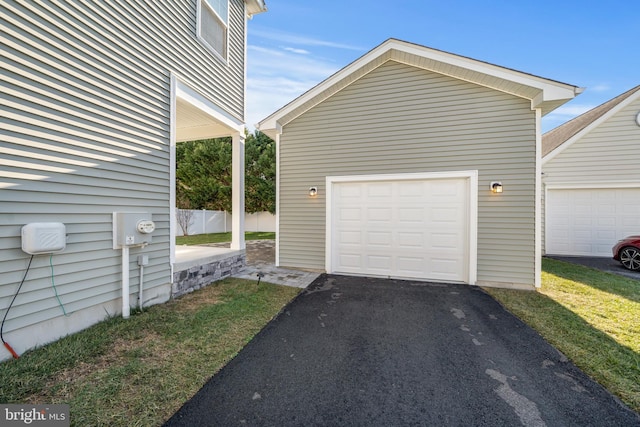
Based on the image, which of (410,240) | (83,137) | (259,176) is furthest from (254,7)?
(259,176)

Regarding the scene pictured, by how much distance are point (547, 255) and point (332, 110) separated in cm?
851

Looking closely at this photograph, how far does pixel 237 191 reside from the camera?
5578 millimetres

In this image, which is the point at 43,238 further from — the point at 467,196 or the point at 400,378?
the point at 467,196

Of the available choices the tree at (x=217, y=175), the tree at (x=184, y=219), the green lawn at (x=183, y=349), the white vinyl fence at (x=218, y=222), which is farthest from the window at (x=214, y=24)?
the white vinyl fence at (x=218, y=222)

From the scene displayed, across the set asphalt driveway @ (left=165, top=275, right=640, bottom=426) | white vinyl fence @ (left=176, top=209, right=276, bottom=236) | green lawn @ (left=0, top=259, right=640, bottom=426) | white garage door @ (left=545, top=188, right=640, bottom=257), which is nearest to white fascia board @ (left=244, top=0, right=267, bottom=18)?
green lawn @ (left=0, top=259, right=640, bottom=426)

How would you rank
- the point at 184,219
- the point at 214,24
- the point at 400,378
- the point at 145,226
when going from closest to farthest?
the point at 400,378 → the point at 145,226 → the point at 214,24 → the point at 184,219

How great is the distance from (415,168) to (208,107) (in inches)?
174

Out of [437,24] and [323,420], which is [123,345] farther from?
[437,24]

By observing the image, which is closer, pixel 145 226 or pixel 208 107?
pixel 145 226

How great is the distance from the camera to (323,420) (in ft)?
5.74

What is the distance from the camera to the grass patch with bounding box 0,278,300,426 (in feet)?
5.78

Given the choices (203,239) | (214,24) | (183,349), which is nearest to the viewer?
(183,349)

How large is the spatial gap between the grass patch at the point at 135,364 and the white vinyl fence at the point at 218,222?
447 inches

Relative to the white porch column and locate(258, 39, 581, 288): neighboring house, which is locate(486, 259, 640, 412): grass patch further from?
the white porch column
